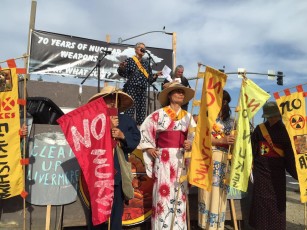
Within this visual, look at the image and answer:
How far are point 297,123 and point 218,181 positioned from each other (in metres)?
1.23

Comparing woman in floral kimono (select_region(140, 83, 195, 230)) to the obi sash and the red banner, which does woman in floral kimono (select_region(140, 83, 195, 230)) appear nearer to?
the obi sash

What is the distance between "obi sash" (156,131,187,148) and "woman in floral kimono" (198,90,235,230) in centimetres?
48

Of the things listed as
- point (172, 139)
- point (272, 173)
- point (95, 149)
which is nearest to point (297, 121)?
point (272, 173)

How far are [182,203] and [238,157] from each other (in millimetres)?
860

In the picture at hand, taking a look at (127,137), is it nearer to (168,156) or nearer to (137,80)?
(168,156)

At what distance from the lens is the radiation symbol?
3814 millimetres

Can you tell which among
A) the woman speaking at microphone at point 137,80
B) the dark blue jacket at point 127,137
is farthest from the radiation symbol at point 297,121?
the woman speaking at microphone at point 137,80

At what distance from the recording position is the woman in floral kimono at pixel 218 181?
3863 millimetres

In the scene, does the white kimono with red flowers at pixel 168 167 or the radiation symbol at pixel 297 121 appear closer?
the white kimono with red flowers at pixel 168 167

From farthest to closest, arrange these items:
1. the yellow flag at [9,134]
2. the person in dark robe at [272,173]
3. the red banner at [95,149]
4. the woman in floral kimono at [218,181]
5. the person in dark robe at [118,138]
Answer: the person in dark robe at [272,173] < the woman in floral kimono at [218,181] < the yellow flag at [9,134] < the person in dark robe at [118,138] < the red banner at [95,149]

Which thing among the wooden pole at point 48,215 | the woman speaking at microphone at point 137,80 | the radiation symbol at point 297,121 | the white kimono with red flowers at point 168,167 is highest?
the woman speaking at microphone at point 137,80

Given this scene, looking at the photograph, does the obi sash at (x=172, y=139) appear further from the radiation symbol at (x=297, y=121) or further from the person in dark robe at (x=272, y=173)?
the radiation symbol at (x=297, y=121)

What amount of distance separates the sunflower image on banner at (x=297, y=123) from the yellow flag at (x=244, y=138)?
471 mm

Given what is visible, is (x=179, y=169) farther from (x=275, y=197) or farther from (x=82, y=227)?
(x=82, y=227)
